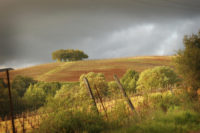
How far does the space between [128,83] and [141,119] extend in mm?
25284

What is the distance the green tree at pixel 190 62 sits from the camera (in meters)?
14.4

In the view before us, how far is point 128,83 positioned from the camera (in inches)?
1325

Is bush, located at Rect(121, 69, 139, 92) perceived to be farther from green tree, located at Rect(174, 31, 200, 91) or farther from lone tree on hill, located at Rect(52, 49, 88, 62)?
lone tree on hill, located at Rect(52, 49, 88, 62)

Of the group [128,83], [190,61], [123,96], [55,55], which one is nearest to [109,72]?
[128,83]

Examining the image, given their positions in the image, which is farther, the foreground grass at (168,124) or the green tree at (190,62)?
the green tree at (190,62)

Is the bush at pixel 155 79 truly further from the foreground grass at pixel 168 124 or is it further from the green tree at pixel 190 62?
the foreground grass at pixel 168 124

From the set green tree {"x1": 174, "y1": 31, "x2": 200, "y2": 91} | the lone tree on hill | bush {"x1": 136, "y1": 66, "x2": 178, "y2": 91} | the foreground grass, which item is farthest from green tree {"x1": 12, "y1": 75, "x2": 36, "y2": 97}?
the lone tree on hill

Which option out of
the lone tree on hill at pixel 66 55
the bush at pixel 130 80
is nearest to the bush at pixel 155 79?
the bush at pixel 130 80

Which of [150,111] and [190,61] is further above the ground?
[190,61]

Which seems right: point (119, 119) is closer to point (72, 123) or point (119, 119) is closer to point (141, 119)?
point (141, 119)

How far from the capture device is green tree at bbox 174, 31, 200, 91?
47.4 feet

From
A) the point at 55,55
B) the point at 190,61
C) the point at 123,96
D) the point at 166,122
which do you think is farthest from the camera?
the point at 55,55

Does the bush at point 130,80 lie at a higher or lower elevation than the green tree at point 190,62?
lower

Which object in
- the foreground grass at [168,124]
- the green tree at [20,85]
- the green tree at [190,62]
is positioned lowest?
the green tree at [20,85]
